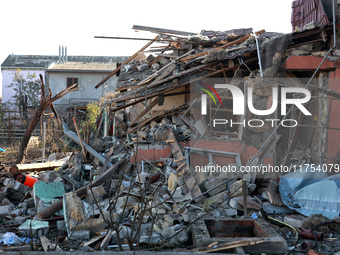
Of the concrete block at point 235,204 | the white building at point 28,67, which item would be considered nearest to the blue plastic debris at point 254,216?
the concrete block at point 235,204

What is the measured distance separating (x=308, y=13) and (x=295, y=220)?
699cm

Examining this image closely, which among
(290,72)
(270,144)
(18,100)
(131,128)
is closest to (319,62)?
(290,72)

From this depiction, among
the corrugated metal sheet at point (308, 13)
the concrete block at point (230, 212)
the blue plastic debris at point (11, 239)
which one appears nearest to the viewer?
the blue plastic debris at point (11, 239)

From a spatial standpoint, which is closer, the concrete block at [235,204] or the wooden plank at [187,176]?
the concrete block at [235,204]

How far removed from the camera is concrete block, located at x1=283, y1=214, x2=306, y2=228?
22.2ft

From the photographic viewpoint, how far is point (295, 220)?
6.84 metres

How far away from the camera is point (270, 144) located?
8.95m

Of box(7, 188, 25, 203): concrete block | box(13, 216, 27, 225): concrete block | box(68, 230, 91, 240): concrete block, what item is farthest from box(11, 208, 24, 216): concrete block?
box(68, 230, 91, 240): concrete block

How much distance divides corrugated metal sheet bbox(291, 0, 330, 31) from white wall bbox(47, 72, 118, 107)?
15.1 metres

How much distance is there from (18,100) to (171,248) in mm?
22015

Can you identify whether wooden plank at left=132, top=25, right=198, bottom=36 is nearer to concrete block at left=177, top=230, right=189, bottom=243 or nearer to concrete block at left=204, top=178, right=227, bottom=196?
concrete block at left=204, top=178, right=227, bottom=196

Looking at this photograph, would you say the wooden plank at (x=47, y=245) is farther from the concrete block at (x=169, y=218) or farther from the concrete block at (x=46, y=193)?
the concrete block at (x=169, y=218)

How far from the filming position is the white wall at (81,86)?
84.1 ft

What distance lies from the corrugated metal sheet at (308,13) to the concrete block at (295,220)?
4.36 metres
